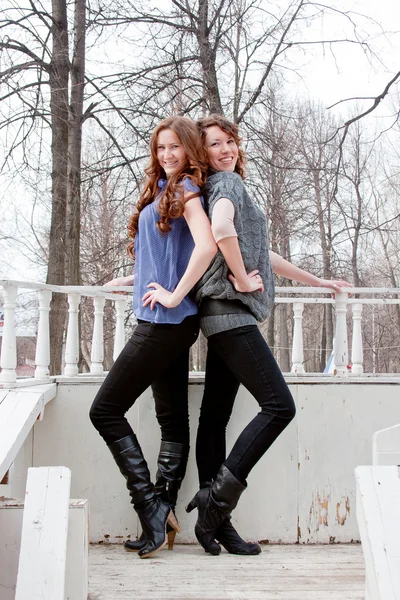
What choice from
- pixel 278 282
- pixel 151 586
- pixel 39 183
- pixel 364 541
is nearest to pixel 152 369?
pixel 151 586

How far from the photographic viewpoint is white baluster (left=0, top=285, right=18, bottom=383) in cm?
359

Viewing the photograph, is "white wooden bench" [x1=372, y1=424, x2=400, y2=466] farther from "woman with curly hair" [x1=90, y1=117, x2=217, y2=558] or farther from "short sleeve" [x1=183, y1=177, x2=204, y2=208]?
"short sleeve" [x1=183, y1=177, x2=204, y2=208]

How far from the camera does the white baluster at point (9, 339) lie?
3594mm

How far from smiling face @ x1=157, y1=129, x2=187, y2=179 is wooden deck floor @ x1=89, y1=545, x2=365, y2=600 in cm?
172

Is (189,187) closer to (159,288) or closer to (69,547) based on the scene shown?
(159,288)

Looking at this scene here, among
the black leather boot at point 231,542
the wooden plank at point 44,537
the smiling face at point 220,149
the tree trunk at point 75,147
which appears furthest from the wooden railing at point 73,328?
the tree trunk at point 75,147

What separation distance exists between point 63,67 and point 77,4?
86 centimetres

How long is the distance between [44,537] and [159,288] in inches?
57.7

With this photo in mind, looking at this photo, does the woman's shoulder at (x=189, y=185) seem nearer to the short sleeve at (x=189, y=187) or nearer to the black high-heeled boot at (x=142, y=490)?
the short sleeve at (x=189, y=187)

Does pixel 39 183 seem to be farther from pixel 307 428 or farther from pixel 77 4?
pixel 307 428

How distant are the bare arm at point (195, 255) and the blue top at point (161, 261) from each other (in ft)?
0.22

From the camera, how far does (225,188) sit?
9.48 feet

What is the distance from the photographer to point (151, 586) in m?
2.67

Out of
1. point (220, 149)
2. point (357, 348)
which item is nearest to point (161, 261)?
point (220, 149)
